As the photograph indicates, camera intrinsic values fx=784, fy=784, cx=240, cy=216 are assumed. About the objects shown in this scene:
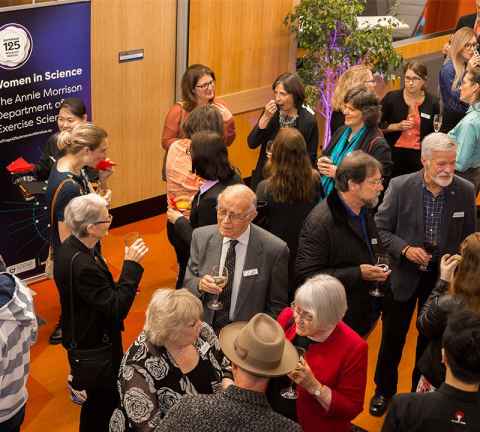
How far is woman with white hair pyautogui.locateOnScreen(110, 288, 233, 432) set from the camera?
10.6 ft

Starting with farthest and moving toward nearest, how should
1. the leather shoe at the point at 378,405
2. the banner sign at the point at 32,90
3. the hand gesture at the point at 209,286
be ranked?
the banner sign at the point at 32,90, the leather shoe at the point at 378,405, the hand gesture at the point at 209,286

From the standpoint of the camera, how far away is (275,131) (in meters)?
6.14

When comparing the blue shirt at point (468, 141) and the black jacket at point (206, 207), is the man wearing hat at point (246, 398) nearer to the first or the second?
the black jacket at point (206, 207)

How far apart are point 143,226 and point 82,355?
3731 millimetres

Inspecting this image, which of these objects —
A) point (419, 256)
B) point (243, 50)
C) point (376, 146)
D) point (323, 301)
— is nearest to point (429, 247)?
point (419, 256)

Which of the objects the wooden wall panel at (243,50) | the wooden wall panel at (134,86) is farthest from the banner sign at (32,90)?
the wooden wall panel at (243,50)

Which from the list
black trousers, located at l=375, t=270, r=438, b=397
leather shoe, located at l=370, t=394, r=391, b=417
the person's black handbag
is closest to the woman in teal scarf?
black trousers, located at l=375, t=270, r=438, b=397

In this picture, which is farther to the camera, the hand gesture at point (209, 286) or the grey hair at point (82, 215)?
the grey hair at point (82, 215)

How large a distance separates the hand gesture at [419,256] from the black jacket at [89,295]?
161cm

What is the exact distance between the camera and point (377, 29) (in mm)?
8062

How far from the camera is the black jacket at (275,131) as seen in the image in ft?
19.7

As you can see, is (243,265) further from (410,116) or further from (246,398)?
(410,116)

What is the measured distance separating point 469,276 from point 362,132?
6.93 ft

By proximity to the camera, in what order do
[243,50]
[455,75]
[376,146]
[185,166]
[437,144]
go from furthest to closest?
[243,50] < [455,75] < [376,146] < [185,166] < [437,144]
